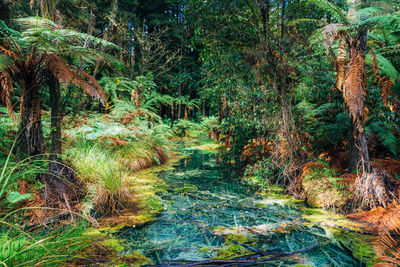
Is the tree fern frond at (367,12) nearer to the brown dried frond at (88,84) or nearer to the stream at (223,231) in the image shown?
the stream at (223,231)

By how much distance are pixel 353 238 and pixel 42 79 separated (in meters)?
4.06

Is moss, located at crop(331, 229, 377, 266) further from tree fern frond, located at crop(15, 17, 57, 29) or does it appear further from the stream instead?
tree fern frond, located at crop(15, 17, 57, 29)

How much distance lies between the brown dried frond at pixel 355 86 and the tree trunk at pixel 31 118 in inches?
151

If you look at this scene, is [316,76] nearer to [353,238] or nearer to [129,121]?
[353,238]

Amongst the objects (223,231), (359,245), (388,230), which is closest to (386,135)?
(388,230)

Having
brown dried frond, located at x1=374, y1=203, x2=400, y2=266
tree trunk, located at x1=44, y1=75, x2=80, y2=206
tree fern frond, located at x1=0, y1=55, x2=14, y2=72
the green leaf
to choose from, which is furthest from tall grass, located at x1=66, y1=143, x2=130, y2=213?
brown dried frond, located at x1=374, y1=203, x2=400, y2=266

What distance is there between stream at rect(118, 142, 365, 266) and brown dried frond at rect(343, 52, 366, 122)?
5.13 ft

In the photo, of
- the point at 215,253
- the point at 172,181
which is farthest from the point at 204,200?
the point at 215,253

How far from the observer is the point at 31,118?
117 inches

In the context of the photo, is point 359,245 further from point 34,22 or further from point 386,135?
point 34,22

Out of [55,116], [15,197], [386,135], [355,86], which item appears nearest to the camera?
[15,197]

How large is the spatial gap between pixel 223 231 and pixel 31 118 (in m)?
2.66

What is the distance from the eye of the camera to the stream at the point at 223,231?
8.04ft

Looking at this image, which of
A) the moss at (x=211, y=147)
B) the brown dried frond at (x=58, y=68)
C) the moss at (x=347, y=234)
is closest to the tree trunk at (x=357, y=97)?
the moss at (x=347, y=234)
